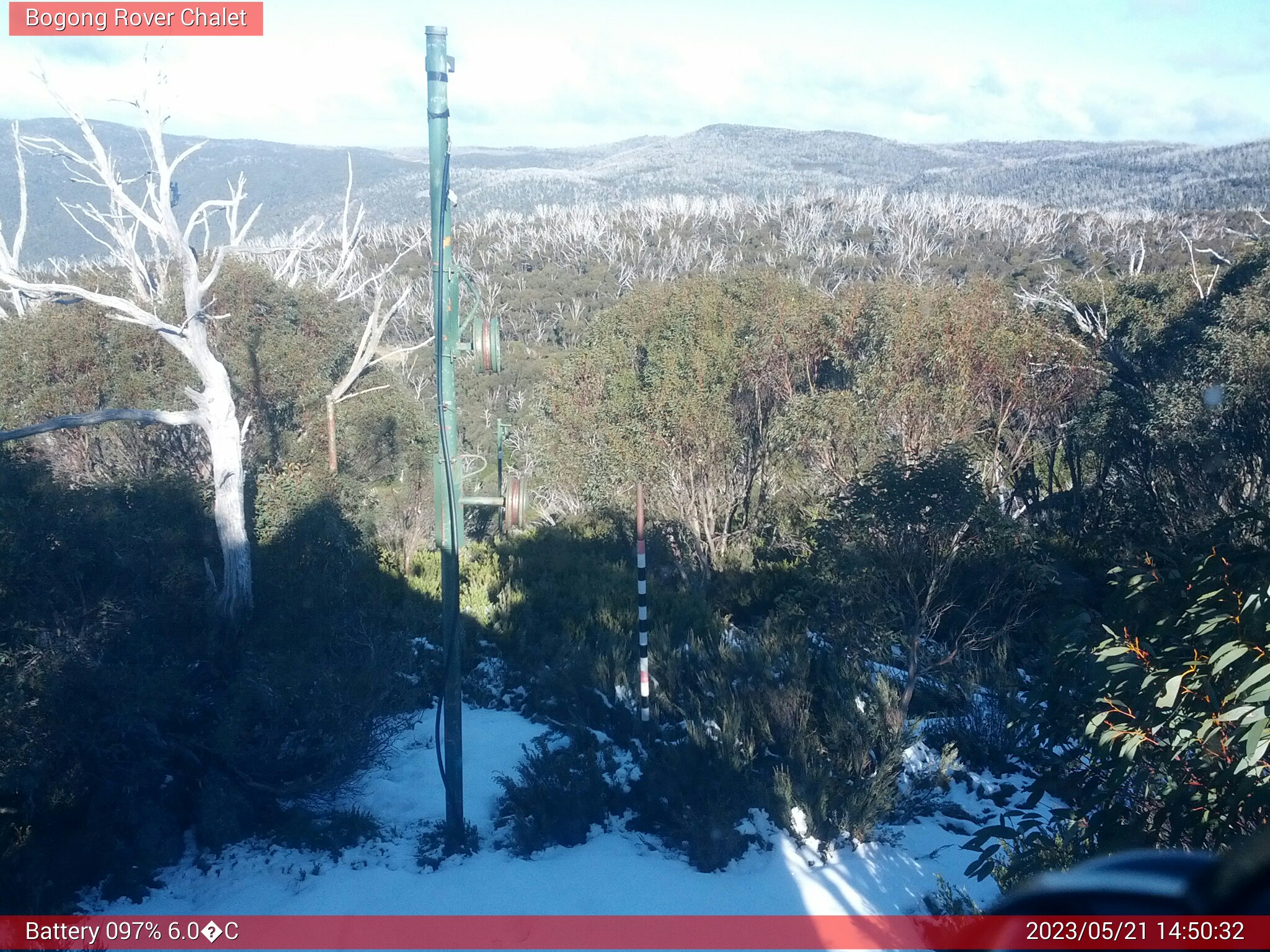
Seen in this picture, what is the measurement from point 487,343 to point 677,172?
88.0 m

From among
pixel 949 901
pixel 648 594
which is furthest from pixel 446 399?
pixel 648 594

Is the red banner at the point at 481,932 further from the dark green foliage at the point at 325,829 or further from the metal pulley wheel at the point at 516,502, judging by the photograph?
the metal pulley wheel at the point at 516,502

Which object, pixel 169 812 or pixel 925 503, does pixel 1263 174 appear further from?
pixel 169 812

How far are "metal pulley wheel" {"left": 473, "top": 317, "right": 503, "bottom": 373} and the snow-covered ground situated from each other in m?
3.11

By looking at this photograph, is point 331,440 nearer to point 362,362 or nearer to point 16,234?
point 362,362

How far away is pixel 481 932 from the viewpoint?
488 cm

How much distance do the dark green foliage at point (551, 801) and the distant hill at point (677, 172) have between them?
7.72 m

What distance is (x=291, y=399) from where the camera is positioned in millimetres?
13477

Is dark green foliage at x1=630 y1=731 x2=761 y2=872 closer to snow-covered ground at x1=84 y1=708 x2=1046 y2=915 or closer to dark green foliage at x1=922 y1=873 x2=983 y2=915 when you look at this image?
snow-covered ground at x1=84 y1=708 x2=1046 y2=915

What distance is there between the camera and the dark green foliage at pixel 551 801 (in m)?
5.81

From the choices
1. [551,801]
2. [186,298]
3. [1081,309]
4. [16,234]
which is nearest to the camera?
[551,801]

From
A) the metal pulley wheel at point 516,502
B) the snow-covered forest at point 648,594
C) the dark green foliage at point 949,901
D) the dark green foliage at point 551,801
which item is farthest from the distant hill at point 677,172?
the dark green foliage at point 949,901

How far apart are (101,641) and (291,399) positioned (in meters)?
8.11

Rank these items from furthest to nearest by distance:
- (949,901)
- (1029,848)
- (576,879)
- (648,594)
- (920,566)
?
1. (648,594)
2. (920,566)
3. (576,879)
4. (949,901)
5. (1029,848)
